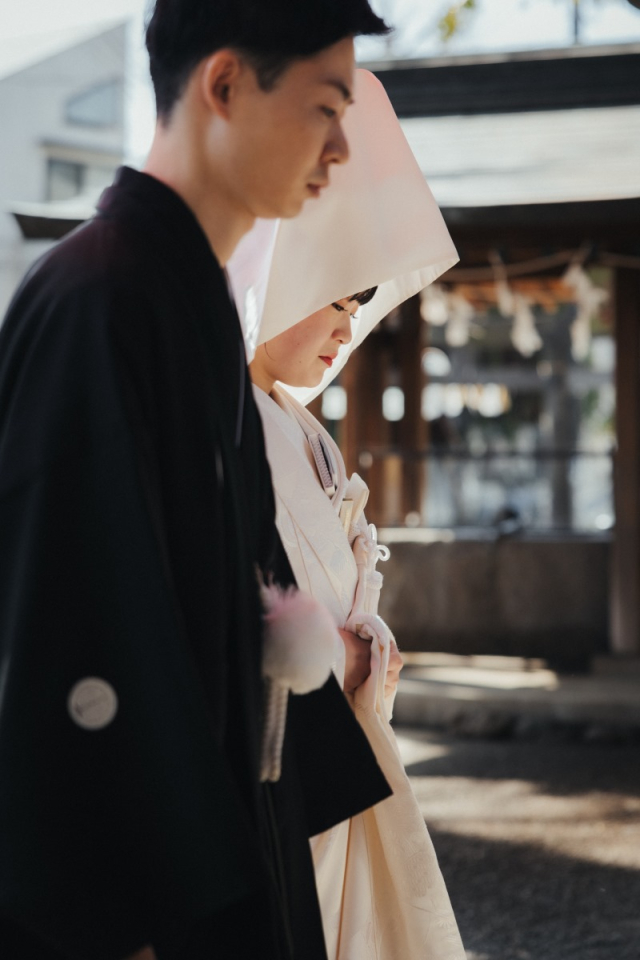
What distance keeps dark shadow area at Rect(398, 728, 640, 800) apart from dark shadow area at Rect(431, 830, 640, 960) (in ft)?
3.52

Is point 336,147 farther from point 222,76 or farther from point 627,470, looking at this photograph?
point 627,470

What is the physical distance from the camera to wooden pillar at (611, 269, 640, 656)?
27.8 ft

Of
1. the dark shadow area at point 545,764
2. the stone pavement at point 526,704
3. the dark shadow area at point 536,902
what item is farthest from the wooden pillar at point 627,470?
the dark shadow area at point 536,902

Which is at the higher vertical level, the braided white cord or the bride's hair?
the bride's hair

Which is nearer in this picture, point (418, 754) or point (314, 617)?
point (314, 617)

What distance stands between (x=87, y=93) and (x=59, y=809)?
1078 inches

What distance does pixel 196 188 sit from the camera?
132 centimetres

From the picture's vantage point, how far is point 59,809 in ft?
3.61

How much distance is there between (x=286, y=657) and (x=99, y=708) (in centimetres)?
27

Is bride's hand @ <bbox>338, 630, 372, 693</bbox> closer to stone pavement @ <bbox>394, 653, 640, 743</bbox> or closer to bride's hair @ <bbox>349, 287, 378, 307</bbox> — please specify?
bride's hair @ <bbox>349, 287, 378, 307</bbox>

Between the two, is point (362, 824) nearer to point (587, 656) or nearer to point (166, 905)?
point (166, 905)

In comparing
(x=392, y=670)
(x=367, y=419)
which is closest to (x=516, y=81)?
(x=367, y=419)

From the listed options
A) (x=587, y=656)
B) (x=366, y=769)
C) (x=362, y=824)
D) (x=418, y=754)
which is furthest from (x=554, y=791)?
(x=366, y=769)

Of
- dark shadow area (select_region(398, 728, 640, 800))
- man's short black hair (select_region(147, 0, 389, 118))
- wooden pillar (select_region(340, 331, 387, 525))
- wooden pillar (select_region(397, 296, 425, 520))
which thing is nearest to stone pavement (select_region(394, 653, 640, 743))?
dark shadow area (select_region(398, 728, 640, 800))
